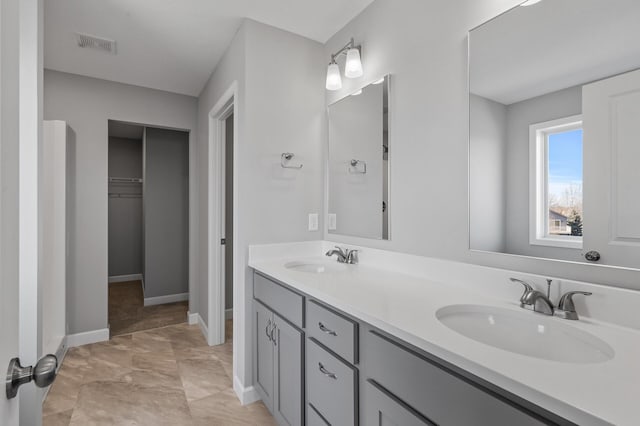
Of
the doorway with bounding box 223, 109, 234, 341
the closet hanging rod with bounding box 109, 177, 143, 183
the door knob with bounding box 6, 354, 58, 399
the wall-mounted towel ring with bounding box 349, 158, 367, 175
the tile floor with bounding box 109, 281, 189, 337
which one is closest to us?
the door knob with bounding box 6, 354, 58, 399

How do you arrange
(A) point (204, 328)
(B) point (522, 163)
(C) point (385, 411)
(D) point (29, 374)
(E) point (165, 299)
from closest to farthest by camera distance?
(D) point (29, 374), (C) point (385, 411), (B) point (522, 163), (A) point (204, 328), (E) point (165, 299)

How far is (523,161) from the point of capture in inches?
48.2

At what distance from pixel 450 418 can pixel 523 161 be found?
0.96 meters

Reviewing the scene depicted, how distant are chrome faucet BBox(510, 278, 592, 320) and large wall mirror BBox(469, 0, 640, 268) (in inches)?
5.9

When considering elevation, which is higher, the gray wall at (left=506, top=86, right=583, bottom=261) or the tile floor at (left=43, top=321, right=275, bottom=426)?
the gray wall at (left=506, top=86, right=583, bottom=261)

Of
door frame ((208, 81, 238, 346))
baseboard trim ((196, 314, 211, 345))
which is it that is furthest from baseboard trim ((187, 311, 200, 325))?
door frame ((208, 81, 238, 346))

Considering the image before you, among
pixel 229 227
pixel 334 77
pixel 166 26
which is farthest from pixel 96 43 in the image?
pixel 229 227

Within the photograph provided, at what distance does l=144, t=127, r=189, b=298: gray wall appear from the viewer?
4.03 meters

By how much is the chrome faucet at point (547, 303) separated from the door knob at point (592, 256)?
12 centimetres

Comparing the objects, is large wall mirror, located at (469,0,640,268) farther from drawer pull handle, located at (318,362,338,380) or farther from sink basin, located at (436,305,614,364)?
drawer pull handle, located at (318,362,338,380)

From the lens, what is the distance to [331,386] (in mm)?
1272

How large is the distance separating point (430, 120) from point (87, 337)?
3.45 m

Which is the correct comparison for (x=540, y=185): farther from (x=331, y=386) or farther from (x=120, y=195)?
(x=120, y=195)

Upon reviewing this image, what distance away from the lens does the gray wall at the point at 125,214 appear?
17.1 ft
